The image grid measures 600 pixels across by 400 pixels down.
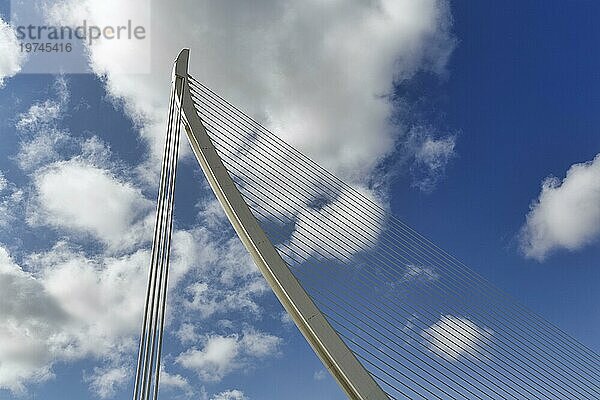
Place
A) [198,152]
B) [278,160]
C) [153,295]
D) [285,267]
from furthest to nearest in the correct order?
[278,160] → [198,152] → [285,267] → [153,295]

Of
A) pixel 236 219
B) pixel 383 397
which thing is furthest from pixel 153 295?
pixel 383 397

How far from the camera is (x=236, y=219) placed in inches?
497

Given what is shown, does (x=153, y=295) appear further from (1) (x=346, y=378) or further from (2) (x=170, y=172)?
(1) (x=346, y=378)

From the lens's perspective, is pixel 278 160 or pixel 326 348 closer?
pixel 326 348

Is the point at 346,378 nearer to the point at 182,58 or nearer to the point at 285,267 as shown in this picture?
the point at 285,267

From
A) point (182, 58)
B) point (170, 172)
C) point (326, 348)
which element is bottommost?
point (326, 348)

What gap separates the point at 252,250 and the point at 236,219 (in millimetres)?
753

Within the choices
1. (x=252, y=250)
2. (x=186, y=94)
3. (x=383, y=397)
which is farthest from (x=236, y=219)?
(x=383, y=397)

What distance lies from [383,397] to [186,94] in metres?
8.19

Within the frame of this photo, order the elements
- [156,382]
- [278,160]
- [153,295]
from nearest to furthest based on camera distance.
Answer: [156,382], [153,295], [278,160]

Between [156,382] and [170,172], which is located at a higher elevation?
[170,172]

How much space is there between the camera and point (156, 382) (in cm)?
973

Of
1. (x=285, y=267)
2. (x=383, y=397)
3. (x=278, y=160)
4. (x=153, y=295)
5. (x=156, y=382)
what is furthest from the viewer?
(x=278, y=160)

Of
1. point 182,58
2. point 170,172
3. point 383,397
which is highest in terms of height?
point 182,58
